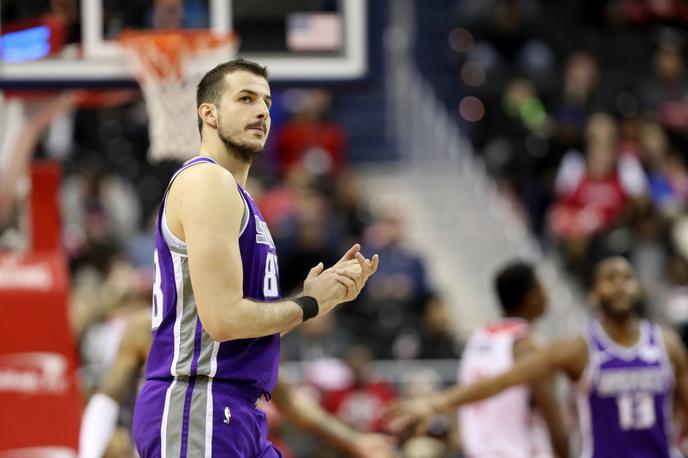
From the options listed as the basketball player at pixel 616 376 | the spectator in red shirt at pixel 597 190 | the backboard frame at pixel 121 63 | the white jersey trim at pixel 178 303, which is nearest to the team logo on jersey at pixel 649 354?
the basketball player at pixel 616 376

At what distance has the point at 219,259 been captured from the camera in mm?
4215

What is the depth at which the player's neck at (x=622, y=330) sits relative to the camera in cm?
697

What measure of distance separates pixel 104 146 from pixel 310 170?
2478mm

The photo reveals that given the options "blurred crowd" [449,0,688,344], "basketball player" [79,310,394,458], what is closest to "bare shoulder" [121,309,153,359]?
"basketball player" [79,310,394,458]

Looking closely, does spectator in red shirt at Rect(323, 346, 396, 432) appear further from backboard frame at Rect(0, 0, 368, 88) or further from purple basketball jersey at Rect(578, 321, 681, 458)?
purple basketball jersey at Rect(578, 321, 681, 458)

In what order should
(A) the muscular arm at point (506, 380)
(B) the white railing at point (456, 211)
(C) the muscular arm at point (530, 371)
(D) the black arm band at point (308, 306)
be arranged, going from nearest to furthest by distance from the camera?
(D) the black arm band at point (308, 306)
(A) the muscular arm at point (506, 380)
(C) the muscular arm at point (530, 371)
(B) the white railing at point (456, 211)

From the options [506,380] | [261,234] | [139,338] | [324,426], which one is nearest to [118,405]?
[139,338]

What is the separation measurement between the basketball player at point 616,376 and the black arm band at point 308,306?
242 cm

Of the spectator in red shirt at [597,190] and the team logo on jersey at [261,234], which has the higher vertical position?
the team logo on jersey at [261,234]

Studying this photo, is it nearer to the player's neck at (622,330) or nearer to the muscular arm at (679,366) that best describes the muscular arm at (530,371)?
the player's neck at (622,330)

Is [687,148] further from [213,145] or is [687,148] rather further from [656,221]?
[213,145]

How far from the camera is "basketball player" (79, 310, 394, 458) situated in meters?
5.98

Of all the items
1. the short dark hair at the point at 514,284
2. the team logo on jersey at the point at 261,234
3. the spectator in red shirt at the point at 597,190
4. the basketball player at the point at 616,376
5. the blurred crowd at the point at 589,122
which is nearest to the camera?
the team logo on jersey at the point at 261,234

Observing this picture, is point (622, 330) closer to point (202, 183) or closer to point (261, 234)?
point (261, 234)
